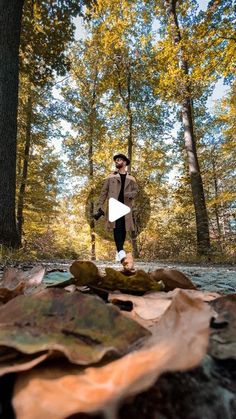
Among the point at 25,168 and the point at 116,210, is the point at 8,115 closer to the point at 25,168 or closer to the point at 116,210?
the point at 116,210

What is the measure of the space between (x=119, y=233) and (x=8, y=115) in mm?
2712

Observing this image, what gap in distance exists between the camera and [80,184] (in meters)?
23.5

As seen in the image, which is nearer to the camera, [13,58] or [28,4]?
[13,58]

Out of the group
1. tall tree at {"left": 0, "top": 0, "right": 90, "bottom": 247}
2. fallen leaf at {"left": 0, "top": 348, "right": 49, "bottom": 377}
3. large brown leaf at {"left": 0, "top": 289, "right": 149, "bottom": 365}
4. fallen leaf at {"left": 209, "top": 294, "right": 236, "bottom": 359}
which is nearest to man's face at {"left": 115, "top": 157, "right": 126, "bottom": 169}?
tall tree at {"left": 0, "top": 0, "right": 90, "bottom": 247}

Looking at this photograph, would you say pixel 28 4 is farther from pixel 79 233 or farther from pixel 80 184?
pixel 79 233

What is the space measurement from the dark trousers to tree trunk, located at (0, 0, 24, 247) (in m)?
1.65

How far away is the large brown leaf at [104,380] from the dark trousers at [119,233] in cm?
550

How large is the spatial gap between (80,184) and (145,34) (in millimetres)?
9981

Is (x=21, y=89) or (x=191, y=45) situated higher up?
(x=21, y=89)

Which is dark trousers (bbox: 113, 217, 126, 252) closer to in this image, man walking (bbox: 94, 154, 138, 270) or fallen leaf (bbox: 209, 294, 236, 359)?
man walking (bbox: 94, 154, 138, 270)

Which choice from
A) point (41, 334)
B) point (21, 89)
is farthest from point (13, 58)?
point (21, 89)

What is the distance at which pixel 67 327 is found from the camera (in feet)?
1.50

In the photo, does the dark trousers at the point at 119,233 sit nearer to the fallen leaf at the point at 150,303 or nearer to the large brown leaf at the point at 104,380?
the fallen leaf at the point at 150,303

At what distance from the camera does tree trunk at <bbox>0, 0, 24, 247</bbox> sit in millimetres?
5574
